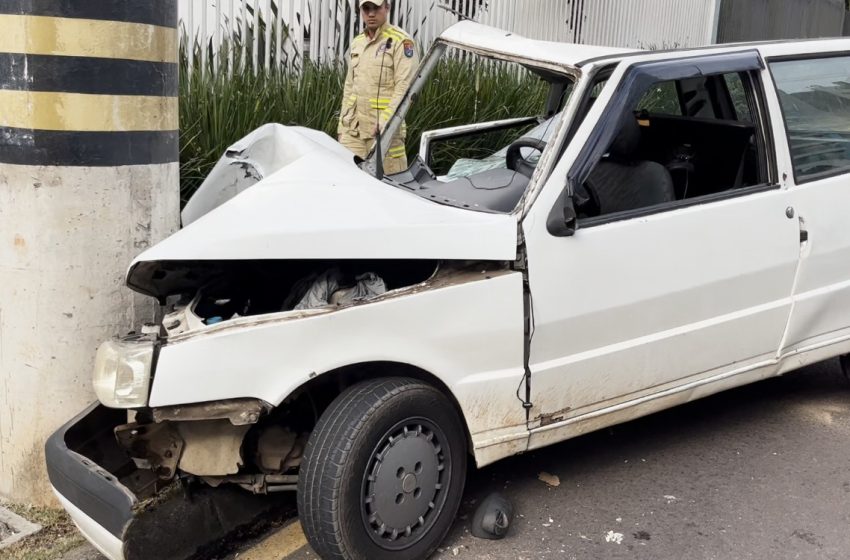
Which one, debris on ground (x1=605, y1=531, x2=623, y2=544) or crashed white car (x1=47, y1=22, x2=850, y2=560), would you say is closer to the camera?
crashed white car (x1=47, y1=22, x2=850, y2=560)

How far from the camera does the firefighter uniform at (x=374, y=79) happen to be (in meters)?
6.38

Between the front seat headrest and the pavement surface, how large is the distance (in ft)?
4.57

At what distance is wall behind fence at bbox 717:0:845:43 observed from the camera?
17.6 metres

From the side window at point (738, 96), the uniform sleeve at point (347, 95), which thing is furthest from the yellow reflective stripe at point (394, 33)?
the side window at point (738, 96)

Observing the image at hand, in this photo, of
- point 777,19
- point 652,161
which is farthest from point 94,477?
point 777,19

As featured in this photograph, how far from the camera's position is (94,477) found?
9.75 ft

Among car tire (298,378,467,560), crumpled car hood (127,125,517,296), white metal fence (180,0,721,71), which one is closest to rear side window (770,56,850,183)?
white metal fence (180,0,721,71)

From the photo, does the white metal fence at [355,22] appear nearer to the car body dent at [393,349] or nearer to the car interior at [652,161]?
the car interior at [652,161]

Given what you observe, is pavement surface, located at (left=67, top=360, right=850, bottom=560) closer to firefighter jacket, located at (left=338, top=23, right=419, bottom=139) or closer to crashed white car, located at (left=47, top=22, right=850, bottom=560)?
crashed white car, located at (left=47, top=22, right=850, bottom=560)

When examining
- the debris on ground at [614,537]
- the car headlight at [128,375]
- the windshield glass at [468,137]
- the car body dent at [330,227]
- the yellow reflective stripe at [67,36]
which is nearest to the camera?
the car headlight at [128,375]

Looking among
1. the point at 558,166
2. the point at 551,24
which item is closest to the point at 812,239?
the point at 558,166

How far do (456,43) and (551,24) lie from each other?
305 inches

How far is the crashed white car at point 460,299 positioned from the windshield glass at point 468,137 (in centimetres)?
3

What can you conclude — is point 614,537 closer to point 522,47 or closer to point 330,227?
point 330,227
